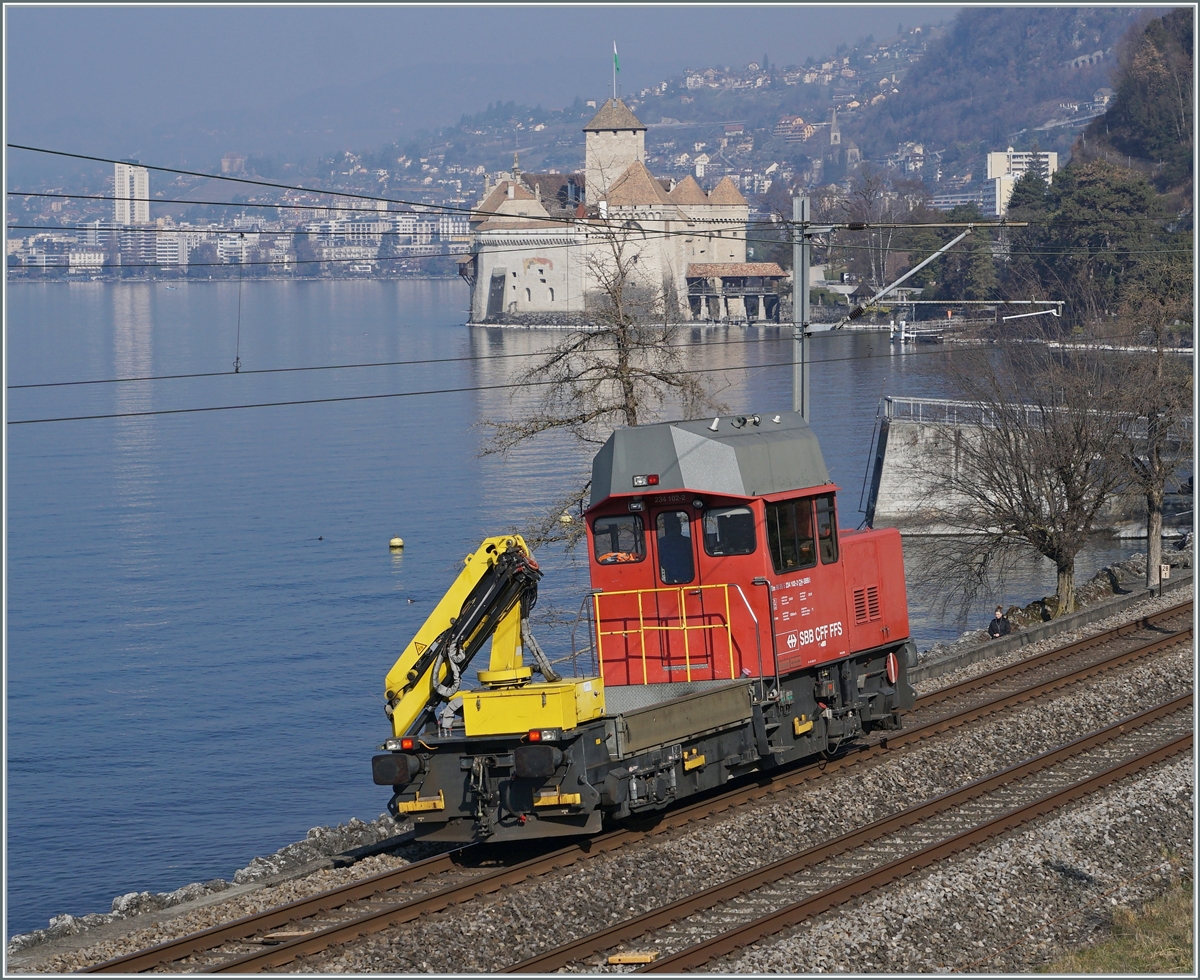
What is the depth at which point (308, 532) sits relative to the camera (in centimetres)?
5978

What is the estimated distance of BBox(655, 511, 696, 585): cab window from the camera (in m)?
16.5

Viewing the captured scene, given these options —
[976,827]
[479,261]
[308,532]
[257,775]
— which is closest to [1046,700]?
[976,827]

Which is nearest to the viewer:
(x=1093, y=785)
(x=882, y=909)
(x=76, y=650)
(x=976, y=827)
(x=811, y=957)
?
(x=811, y=957)

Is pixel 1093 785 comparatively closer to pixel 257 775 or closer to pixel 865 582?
pixel 865 582

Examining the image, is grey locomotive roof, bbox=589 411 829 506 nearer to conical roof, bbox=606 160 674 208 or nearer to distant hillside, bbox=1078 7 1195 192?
distant hillside, bbox=1078 7 1195 192

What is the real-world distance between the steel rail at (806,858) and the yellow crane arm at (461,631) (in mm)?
3408

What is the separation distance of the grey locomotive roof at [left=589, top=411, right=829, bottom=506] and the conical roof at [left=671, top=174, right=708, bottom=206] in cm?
15720

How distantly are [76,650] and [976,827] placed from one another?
35.4 meters

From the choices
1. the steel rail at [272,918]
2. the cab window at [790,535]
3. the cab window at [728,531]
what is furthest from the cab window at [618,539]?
the steel rail at [272,918]

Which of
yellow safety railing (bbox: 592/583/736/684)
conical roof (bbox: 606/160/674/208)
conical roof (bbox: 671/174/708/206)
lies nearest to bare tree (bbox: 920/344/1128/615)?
yellow safety railing (bbox: 592/583/736/684)

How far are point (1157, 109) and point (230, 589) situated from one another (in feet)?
371

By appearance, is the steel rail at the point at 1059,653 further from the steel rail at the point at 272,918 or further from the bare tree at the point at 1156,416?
the steel rail at the point at 272,918

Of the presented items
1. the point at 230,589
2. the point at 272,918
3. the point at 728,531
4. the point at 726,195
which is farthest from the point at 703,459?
the point at 726,195

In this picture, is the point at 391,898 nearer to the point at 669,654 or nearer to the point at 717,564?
the point at 669,654
